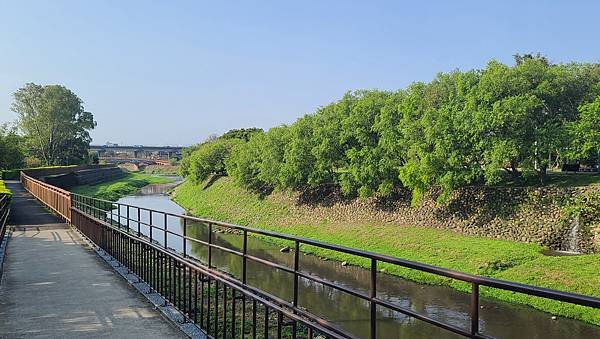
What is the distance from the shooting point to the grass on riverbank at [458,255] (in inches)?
671

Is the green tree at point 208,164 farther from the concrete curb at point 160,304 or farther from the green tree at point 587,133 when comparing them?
the concrete curb at point 160,304

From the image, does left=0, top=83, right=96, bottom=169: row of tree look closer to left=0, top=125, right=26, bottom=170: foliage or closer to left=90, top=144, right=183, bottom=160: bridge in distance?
left=0, top=125, right=26, bottom=170: foliage

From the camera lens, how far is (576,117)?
27141 mm

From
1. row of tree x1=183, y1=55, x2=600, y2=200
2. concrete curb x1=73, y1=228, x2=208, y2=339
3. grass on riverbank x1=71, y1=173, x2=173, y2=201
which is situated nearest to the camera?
concrete curb x1=73, y1=228, x2=208, y2=339

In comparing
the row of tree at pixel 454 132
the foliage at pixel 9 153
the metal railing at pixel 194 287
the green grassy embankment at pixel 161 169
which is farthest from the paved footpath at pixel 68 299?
the green grassy embankment at pixel 161 169

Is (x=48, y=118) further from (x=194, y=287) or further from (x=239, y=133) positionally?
(x=194, y=287)

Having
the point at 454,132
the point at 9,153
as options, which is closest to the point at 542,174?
the point at 454,132

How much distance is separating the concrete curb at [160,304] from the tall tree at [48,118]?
59321 mm

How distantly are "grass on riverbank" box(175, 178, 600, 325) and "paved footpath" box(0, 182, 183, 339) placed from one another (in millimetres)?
12251

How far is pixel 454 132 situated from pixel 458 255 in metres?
6.96

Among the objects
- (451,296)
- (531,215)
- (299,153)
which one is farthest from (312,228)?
(451,296)

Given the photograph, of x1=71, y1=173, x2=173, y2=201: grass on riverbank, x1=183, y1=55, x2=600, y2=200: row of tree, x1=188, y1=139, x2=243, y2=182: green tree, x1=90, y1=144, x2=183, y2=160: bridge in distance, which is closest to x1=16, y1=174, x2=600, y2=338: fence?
x1=183, y1=55, x2=600, y2=200: row of tree

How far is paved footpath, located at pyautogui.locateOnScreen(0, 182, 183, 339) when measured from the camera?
5.88 meters

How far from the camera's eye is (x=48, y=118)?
62.9 meters
